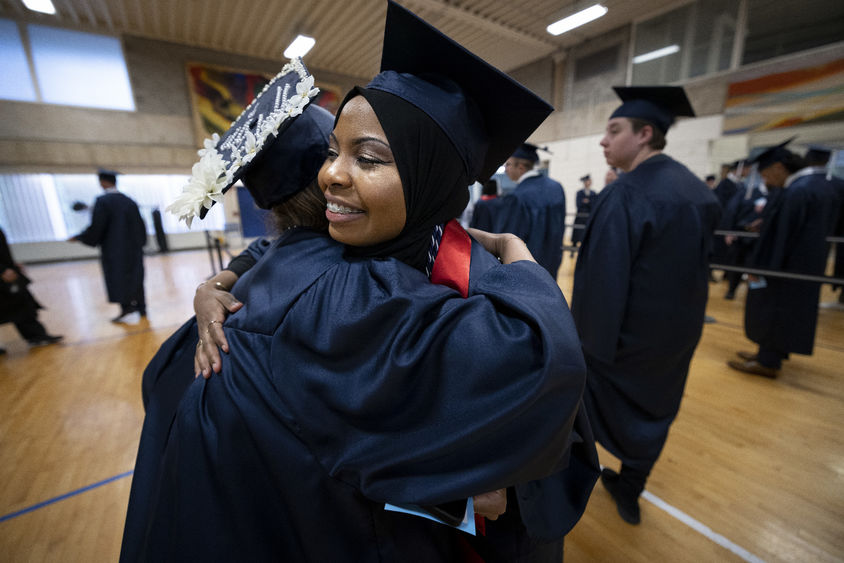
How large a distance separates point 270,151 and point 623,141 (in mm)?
1763

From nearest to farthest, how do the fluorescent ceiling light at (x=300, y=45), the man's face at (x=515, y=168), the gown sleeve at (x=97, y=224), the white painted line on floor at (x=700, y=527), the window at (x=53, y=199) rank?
1. the white painted line on floor at (x=700, y=527)
2. the man's face at (x=515, y=168)
3. the gown sleeve at (x=97, y=224)
4. the fluorescent ceiling light at (x=300, y=45)
5. the window at (x=53, y=199)

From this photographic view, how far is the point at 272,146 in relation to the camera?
90 cm

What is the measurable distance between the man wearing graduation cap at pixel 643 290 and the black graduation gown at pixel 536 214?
1906mm

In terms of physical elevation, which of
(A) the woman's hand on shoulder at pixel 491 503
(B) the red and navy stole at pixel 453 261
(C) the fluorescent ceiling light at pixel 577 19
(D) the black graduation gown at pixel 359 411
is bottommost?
(A) the woman's hand on shoulder at pixel 491 503

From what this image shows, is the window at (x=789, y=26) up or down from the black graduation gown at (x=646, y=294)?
up

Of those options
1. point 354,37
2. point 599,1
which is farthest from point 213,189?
point 354,37

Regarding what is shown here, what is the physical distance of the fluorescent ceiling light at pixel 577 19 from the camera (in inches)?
301

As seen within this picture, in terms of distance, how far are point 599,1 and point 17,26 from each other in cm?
1348

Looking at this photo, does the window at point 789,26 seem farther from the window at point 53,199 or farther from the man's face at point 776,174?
the window at point 53,199

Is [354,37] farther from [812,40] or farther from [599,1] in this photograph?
[812,40]

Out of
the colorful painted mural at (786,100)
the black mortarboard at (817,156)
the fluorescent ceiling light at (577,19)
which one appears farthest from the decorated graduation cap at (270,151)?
the colorful painted mural at (786,100)

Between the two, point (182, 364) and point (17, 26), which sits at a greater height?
point (17, 26)

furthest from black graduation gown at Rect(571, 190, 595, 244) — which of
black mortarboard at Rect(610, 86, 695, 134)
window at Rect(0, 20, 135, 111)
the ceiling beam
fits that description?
window at Rect(0, 20, 135, 111)

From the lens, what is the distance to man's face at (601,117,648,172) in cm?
183
